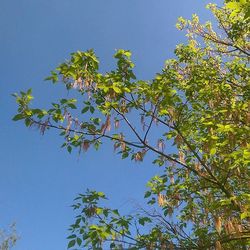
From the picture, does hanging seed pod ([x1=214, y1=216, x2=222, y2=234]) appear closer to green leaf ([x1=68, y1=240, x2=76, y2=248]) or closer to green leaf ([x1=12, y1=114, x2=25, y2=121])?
green leaf ([x1=68, y1=240, x2=76, y2=248])

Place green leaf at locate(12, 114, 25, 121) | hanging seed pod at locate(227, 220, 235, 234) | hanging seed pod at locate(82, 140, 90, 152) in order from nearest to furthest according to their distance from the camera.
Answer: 1. hanging seed pod at locate(227, 220, 235, 234)
2. green leaf at locate(12, 114, 25, 121)
3. hanging seed pod at locate(82, 140, 90, 152)

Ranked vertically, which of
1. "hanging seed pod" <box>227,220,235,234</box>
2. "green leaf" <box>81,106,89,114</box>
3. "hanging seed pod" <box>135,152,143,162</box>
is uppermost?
"green leaf" <box>81,106,89,114</box>

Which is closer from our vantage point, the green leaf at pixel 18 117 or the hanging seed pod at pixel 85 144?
the green leaf at pixel 18 117

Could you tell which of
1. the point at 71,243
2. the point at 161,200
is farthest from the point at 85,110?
the point at 71,243

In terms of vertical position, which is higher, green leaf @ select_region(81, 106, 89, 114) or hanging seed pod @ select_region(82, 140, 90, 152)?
green leaf @ select_region(81, 106, 89, 114)

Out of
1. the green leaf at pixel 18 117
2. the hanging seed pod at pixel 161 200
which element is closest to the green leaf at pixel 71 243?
the hanging seed pod at pixel 161 200

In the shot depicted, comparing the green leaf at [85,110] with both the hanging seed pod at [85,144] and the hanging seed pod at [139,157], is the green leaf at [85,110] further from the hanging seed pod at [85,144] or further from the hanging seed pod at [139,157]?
the hanging seed pod at [139,157]

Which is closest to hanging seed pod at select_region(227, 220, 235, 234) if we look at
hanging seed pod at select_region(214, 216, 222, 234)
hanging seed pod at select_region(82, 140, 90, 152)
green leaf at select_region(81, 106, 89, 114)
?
hanging seed pod at select_region(214, 216, 222, 234)

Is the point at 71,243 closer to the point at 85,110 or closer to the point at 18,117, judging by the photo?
the point at 18,117

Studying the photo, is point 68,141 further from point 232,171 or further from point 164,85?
point 232,171

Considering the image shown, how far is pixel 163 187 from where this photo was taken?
32.3 feet

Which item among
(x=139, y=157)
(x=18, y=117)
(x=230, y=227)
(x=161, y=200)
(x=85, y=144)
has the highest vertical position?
(x=18, y=117)

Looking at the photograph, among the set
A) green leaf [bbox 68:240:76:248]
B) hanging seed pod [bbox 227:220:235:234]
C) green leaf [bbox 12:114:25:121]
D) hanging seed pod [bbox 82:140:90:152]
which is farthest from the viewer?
hanging seed pod [bbox 82:140:90:152]

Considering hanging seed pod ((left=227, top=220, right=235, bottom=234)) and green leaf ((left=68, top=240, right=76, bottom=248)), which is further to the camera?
green leaf ((left=68, top=240, right=76, bottom=248))
